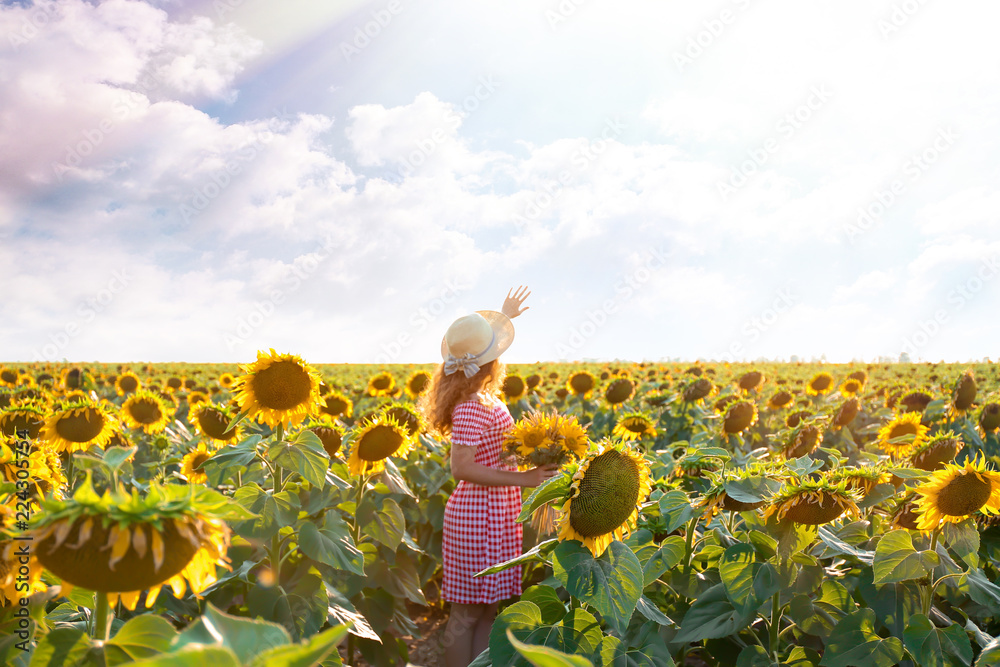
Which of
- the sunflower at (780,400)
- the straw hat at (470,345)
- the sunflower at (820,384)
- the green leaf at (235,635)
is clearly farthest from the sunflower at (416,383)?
the green leaf at (235,635)

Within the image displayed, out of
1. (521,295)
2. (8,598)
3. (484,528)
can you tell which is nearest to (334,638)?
(8,598)

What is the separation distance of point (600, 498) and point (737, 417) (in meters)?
5.43

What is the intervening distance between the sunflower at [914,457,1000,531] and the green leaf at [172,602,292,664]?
3.20m

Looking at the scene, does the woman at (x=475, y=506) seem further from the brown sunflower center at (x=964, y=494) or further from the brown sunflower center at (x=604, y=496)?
the brown sunflower center at (x=964, y=494)

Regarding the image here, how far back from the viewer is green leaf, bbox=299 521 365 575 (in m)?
3.54

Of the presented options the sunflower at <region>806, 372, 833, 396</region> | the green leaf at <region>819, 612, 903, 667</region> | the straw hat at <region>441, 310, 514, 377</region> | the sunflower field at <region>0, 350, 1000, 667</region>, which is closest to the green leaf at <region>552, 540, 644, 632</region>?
the sunflower field at <region>0, 350, 1000, 667</region>

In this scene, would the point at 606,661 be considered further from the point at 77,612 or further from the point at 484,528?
the point at 484,528

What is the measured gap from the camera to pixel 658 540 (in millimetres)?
3859

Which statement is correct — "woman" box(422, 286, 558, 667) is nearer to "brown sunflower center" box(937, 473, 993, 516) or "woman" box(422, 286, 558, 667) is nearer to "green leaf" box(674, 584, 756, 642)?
"green leaf" box(674, 584, 756, 642)

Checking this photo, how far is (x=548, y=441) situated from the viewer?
3.48 m

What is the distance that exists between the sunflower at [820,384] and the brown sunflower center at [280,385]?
428 inches

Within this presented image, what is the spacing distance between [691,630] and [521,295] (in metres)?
3.57

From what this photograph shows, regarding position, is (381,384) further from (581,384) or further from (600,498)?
(600,498)

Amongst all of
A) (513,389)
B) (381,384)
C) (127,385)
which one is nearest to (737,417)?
(513,389)
